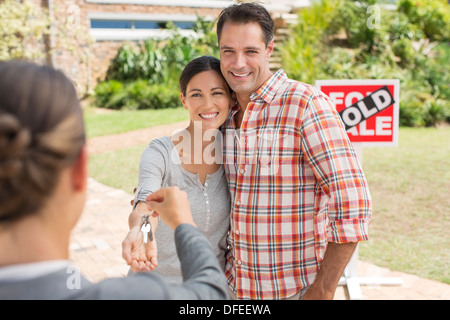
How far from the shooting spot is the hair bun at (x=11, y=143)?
2.39ft

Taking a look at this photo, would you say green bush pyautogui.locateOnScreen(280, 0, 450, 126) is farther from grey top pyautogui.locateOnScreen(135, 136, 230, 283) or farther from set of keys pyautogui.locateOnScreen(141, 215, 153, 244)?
set of keys pyautogui.locateOnScreen(141, 215, 153, 244)

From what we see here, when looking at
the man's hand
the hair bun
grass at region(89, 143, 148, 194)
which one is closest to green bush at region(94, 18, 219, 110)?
grass at region(89, 143, 148, 194)

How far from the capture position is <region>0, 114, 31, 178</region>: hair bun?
2.39 feet

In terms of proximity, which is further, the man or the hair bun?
the man

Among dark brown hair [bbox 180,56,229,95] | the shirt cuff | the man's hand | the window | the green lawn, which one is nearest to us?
the man's hand

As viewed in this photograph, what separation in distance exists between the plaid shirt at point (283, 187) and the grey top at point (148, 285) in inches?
29.6

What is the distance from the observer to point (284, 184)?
1.80m

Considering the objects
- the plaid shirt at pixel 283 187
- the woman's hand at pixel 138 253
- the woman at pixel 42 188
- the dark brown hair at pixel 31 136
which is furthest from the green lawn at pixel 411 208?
the dark brown hair at pixel 31 136

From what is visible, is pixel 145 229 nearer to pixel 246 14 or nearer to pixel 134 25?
pixel 246 14

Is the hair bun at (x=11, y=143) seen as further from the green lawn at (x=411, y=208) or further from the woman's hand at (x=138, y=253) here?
the green lawn at (x=411, y=208)

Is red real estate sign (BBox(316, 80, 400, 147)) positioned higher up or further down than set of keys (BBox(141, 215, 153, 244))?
higher up

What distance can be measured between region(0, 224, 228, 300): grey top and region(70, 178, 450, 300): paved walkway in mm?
2907

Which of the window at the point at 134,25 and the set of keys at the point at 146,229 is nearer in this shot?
the set of keys at the point at 146,229

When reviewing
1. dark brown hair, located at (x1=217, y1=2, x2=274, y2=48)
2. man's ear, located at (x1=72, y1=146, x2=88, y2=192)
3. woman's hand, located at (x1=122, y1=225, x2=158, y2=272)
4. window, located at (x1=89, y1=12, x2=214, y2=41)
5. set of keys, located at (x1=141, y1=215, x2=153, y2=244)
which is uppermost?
window, located at (x1=89, y1=12, x2=214, y2=41)
